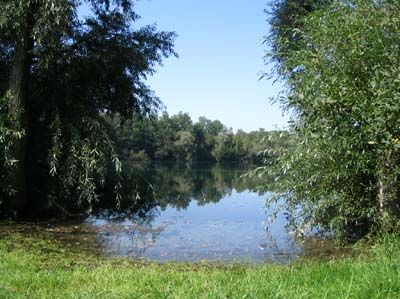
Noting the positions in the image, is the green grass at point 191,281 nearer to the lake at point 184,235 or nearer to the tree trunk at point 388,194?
the tree trunk at point 388,194

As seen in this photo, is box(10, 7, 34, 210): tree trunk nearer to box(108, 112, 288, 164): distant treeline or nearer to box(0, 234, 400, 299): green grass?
box(0, 234, 400, 299): green grass

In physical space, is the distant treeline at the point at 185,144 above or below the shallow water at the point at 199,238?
above

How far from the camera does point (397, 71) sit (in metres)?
8.38

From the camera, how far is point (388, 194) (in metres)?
9.16

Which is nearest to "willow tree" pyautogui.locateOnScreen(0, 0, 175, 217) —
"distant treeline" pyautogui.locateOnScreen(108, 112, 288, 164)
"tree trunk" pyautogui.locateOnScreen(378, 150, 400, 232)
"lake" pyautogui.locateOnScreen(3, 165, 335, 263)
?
"lake" pyautogui.locateOnScreen(3, 165, 335, 263)

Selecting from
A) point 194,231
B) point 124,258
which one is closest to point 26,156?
point 194,231

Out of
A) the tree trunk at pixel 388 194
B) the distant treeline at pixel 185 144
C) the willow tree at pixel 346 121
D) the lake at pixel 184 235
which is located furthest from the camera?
the distant treeline at pixel 185 144

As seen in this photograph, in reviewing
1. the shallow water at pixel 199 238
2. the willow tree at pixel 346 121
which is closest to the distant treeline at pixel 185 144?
the shallow water at pixel 199 238

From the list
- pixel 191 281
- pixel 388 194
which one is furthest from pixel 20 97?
pixel 388 194

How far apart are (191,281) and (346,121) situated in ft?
15.3

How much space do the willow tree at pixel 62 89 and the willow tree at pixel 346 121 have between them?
534 centimetres

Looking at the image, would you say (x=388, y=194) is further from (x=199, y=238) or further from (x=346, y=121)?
(x=199, y=238)

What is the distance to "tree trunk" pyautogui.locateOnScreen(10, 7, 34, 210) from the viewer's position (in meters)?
12.9

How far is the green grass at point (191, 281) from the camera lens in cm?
480
